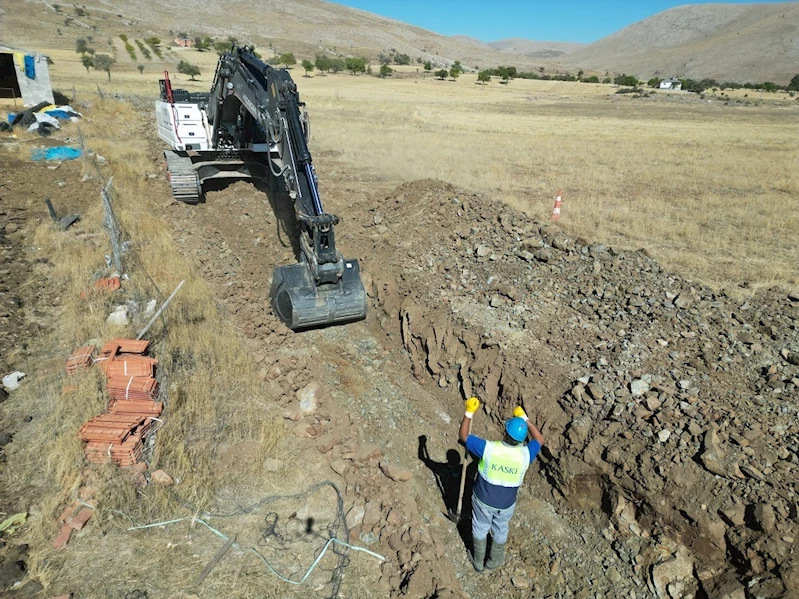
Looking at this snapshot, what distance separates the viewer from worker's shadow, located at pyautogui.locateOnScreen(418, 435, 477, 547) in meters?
5.24

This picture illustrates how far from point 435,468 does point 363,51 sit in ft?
395

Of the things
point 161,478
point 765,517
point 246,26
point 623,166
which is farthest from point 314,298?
point 246,26

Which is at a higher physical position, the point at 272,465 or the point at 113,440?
the point at 113,440

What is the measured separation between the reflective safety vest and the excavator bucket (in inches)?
128

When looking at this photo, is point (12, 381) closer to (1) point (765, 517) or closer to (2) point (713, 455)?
(2) point (713, 455)

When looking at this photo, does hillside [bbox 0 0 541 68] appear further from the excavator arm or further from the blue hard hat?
the blue hard hat

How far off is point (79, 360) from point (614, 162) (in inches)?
808

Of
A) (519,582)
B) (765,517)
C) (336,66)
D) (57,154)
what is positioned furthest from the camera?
(336,66)

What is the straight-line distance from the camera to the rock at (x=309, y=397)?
613 centimetres

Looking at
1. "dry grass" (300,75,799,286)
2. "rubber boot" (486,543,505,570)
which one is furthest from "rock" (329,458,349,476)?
"dry grass" (300,75,799,286)

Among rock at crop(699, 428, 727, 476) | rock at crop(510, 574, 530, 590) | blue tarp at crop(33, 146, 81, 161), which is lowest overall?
rock at crop(510, 574, 530, 590)

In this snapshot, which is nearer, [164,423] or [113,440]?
[113,440]

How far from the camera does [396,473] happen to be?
211 inches

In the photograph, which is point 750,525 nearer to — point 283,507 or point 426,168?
point 283,507
